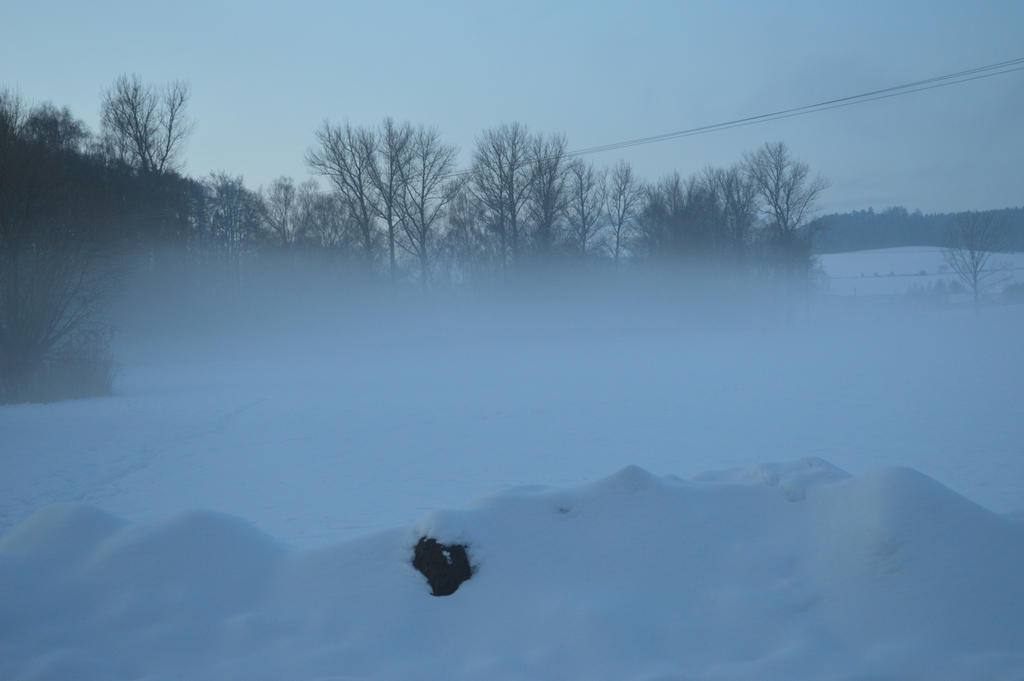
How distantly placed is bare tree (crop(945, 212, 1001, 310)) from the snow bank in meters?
70.9

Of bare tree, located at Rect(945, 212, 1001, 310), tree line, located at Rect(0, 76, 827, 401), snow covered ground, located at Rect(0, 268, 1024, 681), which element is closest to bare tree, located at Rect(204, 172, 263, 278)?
tree line, located at Rect(0, 76, 827, 401)

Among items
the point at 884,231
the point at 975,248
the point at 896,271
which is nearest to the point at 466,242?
the point at 975,248

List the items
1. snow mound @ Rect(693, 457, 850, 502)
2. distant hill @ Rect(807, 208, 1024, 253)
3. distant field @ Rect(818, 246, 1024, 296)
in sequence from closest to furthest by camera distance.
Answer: snow mound @ Rect(693, 457, 850, 502), distant field @ Rect(818, 246, 1024, 296), distant hill @ Rect(807, 208, 1024, 253)

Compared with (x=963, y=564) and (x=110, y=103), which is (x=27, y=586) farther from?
(x=110, y=103)

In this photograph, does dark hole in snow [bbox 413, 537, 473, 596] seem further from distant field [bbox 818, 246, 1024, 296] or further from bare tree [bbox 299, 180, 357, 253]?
distant field [bbox 818, 246, 1024, 296]

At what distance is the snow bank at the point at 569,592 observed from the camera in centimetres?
343

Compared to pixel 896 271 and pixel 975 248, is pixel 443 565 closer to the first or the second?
pixel 975 248

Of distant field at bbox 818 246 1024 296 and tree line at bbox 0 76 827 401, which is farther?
distant field at bbox 818 246 1024 296

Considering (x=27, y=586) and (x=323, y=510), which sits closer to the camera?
(x=27, y=586)

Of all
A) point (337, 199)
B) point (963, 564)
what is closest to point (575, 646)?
point (963, 564)

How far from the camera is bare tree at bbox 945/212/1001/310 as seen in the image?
63.6 m

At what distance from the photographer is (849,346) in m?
A: 37.3

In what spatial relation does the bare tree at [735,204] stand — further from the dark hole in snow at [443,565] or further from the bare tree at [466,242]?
the dark hole in snow at [443,565]

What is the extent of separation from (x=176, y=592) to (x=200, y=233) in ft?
173
